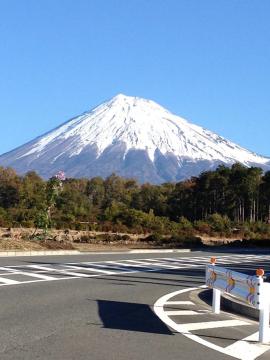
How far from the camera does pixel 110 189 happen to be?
3895 inches

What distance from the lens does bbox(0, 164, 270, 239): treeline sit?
2389 inches

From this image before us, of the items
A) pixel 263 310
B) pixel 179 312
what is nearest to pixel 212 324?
pixel 179 312

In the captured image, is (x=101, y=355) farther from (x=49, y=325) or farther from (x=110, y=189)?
(x=110, y=189)

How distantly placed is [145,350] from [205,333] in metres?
1.68

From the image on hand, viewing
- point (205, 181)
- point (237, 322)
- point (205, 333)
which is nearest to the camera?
point (205, 333)

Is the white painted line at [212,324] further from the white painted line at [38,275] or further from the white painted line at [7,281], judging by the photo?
the white painted line at [38,275]

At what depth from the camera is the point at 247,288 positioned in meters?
9.42

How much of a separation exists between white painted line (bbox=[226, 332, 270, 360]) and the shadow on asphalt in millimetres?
1050

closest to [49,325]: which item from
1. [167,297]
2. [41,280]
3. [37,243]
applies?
[167,297]

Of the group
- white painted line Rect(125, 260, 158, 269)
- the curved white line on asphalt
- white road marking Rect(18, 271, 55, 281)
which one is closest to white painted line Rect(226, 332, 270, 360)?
the curved white line on asphalt

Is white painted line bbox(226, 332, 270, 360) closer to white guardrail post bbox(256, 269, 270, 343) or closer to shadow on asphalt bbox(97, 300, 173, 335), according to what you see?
white guardrail post bbox(256, 269, 270, 343)

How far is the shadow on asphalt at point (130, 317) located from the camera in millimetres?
9258

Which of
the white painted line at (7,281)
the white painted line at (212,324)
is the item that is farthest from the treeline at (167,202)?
the white painted line at (212,324)

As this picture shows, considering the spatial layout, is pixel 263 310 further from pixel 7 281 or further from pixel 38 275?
pixel 38 275
